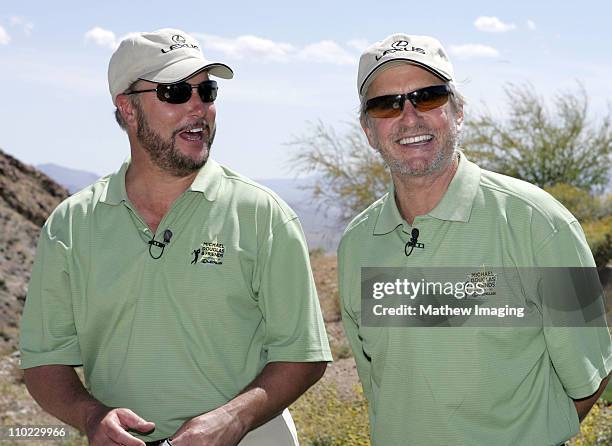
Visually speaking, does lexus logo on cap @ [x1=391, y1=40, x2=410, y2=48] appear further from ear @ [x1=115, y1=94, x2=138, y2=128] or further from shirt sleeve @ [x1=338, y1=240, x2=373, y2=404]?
ear @ [x1=115, y1=94, x2=138, y2=128]

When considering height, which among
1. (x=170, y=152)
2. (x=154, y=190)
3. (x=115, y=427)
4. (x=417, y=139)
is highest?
(x=417, y=139)

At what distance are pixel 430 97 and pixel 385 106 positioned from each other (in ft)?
0.60

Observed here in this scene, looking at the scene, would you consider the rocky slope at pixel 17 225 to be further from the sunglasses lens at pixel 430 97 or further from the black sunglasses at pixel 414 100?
the sunglasses lens at pixel 430 97

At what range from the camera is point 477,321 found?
10.9ft

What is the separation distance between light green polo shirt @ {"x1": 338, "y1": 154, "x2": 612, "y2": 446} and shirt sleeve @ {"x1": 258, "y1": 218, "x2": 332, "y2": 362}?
0.89 feet

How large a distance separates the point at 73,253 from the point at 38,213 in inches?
510

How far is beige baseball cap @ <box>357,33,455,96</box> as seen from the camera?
3598mm

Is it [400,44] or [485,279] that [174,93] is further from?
[485,279]

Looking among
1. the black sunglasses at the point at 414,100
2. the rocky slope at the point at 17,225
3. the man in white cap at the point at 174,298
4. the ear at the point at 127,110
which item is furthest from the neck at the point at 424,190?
the rocky slope at the point at 17,225

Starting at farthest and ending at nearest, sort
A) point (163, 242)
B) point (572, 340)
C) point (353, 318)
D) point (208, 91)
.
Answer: point (208, 91), point (353, 318), point (163, 242), point (572, 340)

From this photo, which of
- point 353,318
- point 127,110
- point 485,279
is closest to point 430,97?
point 485,279

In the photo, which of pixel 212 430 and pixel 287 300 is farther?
pixel 287 300

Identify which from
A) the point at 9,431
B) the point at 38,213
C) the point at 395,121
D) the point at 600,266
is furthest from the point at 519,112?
the point at 395,121

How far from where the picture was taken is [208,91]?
3.91 metres
